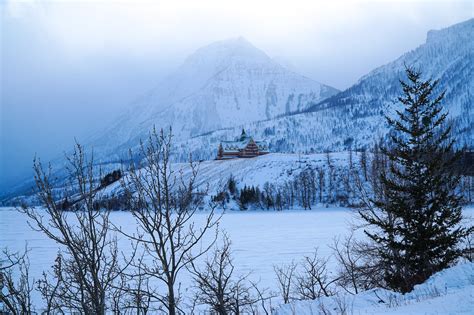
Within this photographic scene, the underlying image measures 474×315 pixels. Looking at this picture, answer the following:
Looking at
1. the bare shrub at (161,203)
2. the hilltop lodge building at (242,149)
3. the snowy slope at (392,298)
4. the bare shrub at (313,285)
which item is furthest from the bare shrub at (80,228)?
the hilltop lodge building at (242,149)

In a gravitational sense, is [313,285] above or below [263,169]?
below

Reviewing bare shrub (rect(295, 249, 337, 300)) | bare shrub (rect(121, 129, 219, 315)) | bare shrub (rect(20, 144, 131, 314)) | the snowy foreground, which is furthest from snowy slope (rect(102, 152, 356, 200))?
bare shrub (rect(20, 144, 131, 314))

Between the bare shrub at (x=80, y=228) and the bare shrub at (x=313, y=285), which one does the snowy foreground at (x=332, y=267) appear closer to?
the bare shrub at (x=313, y=285)

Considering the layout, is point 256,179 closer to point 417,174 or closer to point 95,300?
point 417,174

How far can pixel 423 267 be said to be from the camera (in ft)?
45.3

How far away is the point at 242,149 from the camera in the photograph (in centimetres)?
14050

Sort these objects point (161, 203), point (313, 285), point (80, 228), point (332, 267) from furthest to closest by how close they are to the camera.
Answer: point (332, 267) < point (313, 285) < point (161, 203) < point (80, 228)

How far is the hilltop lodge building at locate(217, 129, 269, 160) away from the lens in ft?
454

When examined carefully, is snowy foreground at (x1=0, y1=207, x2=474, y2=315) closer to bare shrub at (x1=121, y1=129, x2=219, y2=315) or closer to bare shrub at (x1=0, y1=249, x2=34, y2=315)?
bare shrub at (x1=121, y1=129, x2=219, y2=315)

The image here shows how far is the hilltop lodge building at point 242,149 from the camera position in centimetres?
13850

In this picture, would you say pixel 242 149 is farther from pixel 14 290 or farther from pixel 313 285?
pixel 14 290

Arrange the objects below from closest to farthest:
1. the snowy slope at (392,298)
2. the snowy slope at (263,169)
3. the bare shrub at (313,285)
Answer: the snowy slope at (392,298)
the bare shrub at (313,285)
the snowy slope at (263,169)

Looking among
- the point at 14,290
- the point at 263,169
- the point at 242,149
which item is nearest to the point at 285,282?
the point at 14,290

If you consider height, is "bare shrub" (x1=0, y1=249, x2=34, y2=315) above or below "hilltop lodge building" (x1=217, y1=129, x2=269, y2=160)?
below
